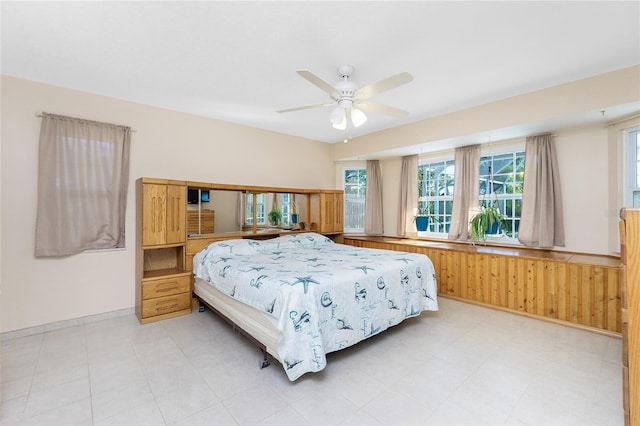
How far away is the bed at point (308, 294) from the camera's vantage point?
2.14 meters

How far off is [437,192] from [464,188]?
0.63 metres

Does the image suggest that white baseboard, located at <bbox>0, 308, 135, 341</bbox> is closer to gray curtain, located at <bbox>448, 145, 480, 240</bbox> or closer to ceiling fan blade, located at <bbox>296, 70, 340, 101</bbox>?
ceiling fan blade, located at <bbox>296, 70, 340, 101</bbox>

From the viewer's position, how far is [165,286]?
11.4ft

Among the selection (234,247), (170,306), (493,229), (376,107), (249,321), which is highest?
(376,107)

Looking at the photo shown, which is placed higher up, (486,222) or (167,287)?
(486,222)

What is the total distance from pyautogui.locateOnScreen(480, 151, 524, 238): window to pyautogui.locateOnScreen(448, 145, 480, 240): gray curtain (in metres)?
0.14

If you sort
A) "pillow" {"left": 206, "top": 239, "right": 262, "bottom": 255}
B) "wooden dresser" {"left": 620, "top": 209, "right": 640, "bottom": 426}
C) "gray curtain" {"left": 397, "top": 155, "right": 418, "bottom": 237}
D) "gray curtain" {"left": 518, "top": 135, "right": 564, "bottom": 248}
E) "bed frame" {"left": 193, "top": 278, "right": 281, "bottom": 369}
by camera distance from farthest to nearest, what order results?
1. "gray curtain" {"left": 397, "top": 155, "right": 418, "bottom": 237}
2. "gray curtain" {"left": 518, "top": 135, "right": 564, "bottom": 248}
3. "pillow" {"left": 206, "top": 239, "right": 262, "bottom": 255}
4. "bed frame" {"left": 193, "top": 278, "right": 281, "bottom": 369}
5. "wooden dresser" {"left": 620, "top": 209, "right": 640, "bottom": 426}

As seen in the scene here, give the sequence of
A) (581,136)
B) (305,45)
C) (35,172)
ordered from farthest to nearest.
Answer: (581,136)
(35,172)
(305,45)

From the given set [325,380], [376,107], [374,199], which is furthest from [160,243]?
[374,199]

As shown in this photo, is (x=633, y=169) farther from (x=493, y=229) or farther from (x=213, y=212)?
(x=213, y=212)

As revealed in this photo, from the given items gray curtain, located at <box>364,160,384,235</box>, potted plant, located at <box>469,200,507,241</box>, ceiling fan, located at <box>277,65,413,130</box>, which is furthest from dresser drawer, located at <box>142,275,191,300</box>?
potted plant, located at <box>469,200,507,241</box>

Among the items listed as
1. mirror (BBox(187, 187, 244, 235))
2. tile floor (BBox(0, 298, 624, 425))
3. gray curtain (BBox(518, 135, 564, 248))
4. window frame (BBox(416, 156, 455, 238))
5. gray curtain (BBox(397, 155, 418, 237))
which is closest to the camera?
tile floor (BBox(0, 298, 624, 425))

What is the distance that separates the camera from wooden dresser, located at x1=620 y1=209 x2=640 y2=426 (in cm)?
149

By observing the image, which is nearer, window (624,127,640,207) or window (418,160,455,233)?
window (624,127,640,207)
